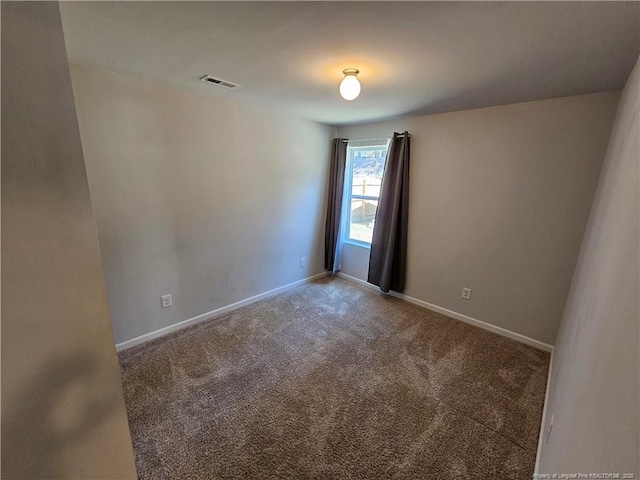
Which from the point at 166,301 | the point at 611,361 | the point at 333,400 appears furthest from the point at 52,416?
the point at 166,301

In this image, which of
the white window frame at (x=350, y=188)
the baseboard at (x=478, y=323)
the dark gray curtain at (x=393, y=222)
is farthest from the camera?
the white window frame at (x=350, y=188)

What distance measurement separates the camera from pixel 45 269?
2.65ft

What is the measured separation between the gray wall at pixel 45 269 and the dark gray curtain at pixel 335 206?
10.1 feet

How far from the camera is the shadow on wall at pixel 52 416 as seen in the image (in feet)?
2.56

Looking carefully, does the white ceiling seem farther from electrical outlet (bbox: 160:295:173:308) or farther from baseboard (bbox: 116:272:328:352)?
baseboard (bbox: 116:272:328:352)

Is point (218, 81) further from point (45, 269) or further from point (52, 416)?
point (52, 416)

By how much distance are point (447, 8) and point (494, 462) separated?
7.27 ft

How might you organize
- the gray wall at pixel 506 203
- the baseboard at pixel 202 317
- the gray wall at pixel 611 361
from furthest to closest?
the baseboard at pixel 202 317, the gray wall at pixel 506 203, the gray wall at pixel 611 361

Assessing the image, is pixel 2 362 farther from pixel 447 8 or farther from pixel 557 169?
pixel 557 169

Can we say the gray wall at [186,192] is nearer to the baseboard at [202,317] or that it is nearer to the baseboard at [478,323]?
the baseboard at [202,317]

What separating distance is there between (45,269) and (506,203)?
3.10m

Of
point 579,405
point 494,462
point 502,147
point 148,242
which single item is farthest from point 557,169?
point 148,242

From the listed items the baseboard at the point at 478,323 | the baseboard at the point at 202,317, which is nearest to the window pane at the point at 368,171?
the baseboard at the point at 478,323

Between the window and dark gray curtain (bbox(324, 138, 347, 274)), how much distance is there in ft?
0.46
